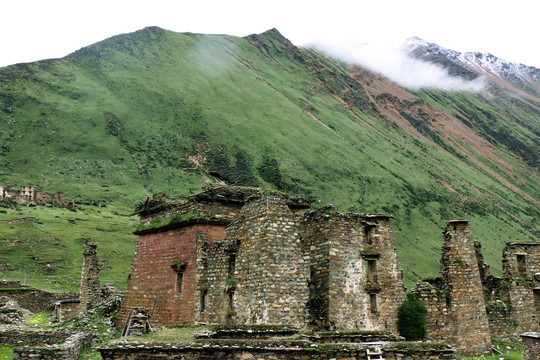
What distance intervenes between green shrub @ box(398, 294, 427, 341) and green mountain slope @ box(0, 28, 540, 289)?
50.8 m

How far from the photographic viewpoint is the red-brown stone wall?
2020 centimetres

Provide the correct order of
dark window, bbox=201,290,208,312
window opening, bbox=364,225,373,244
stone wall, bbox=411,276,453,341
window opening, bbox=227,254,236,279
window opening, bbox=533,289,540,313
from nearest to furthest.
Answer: window opening, bbox=227,254,236,279 < window opening, bbox=364,225,373,244 < dark window, bbox=201,290,208,312 < stone wall, bbox=411,276,453,341 < window opening, bbox=533,289,540,313

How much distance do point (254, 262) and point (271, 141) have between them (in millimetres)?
126462

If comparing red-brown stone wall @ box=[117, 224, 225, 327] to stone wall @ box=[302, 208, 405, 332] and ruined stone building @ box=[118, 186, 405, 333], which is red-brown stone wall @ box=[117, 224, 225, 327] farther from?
stone wall @ box=[302, 208, 405, 332]

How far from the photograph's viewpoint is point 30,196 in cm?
8669

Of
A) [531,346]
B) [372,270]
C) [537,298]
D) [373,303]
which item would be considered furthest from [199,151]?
[531,346]

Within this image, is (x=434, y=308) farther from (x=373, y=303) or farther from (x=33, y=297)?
(x=33, y=297)

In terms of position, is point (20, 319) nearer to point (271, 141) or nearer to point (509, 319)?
point (509, 319)

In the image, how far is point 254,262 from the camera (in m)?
15.5

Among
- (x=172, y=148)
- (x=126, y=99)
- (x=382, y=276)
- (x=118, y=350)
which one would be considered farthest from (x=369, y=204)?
(x=118, y=350)

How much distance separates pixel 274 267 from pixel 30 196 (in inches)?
3356

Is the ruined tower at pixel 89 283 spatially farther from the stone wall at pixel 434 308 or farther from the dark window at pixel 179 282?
the stone wall at pixel 434 308

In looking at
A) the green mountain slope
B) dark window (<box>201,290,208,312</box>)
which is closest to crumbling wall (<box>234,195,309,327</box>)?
dark window (<box>201,290,208,312</box>)

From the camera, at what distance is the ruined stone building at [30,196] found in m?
84.4
